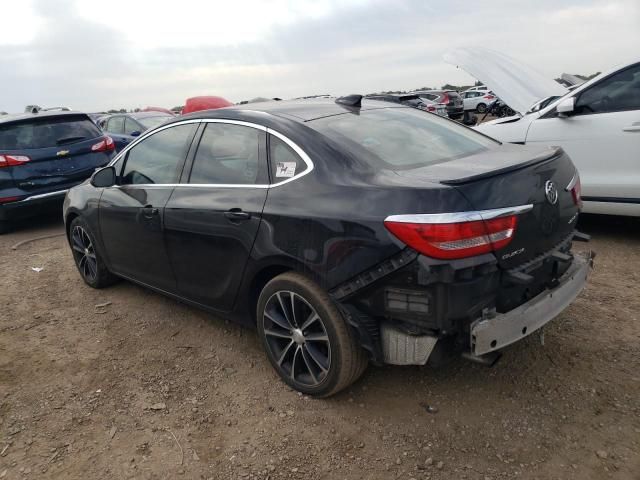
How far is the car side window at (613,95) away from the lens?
186 inches

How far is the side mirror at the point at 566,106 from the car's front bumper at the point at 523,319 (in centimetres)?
262

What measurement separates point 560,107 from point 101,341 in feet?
14.9

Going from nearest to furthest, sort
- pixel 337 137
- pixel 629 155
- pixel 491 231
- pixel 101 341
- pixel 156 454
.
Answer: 1. pixel 491 231
2. pixel 156 454
3. pixel 337 137
4. pixel 101 341
5. pixel 629 155

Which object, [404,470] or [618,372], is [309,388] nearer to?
[404,470]

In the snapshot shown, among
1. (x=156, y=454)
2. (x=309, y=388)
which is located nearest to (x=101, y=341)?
(x=156, y=454)

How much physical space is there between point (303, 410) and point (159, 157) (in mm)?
2114

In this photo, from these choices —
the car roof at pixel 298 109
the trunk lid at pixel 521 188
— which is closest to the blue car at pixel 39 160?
the car roof at pixel 298 109

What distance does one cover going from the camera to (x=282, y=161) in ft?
9.64

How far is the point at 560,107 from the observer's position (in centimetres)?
496

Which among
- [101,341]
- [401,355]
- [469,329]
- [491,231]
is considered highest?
[491,231]

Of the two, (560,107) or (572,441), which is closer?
(572,441)

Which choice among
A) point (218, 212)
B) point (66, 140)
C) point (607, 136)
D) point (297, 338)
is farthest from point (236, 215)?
point (66, 140)

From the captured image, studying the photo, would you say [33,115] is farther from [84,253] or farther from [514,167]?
[514,167]

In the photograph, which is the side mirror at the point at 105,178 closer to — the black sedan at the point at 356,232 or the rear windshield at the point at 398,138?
the black sedan at the point at 356,232
